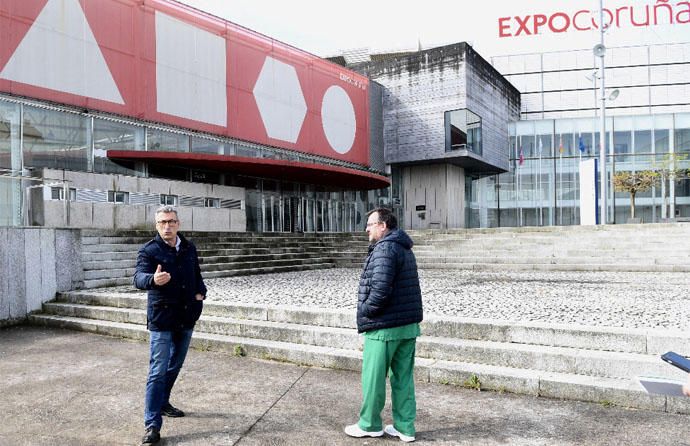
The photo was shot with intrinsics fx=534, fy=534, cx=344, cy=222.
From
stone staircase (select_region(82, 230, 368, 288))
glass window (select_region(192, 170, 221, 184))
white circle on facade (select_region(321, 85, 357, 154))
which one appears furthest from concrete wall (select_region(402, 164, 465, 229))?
glass window (select_region(192, 170, 221, 184))

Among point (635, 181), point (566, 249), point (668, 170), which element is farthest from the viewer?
point (668, 170)

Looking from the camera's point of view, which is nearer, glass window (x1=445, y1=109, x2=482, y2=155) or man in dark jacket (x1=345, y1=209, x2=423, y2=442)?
man in dark jacket (x1=345, y1=209, x2=423, y2=442)

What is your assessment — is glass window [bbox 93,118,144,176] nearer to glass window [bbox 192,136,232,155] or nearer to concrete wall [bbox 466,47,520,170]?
glass window [bbox 192,136,232,155]

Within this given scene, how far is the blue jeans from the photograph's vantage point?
4188 mm

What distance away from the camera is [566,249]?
17.3 metres

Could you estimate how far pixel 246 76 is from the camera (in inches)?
990

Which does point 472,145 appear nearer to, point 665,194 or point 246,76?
point 246,76

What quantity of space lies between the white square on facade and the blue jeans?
19.0m

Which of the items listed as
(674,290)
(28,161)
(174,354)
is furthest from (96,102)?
(674,290)

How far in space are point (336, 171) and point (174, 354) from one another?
1925 centimetres

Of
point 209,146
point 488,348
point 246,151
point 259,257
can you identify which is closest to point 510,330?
point 488,348

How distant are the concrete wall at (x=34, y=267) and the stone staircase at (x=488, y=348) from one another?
7.04ft

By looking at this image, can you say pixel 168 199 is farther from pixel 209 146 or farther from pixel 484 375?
pixel 484 375

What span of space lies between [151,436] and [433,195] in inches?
1215
